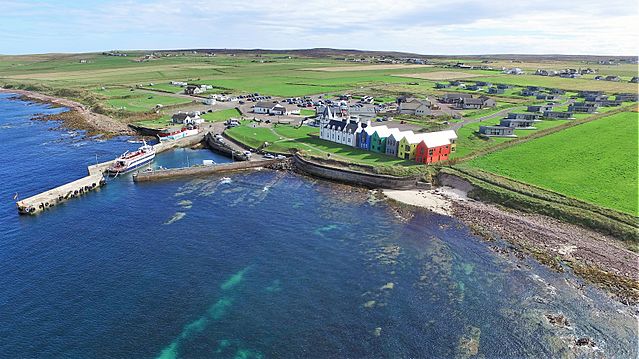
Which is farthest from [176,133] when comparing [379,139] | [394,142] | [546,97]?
[546,97]

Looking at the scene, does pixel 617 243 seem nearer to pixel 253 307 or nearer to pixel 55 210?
pixel 253 307

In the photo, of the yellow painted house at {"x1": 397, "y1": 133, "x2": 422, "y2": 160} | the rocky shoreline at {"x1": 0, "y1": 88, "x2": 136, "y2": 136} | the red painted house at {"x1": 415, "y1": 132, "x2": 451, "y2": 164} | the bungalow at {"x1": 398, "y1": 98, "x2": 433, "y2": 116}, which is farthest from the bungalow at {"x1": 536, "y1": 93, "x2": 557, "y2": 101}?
the rocky shoreline at {"x1": 0, "y1": 88, "x2": 136, "y2": 136}

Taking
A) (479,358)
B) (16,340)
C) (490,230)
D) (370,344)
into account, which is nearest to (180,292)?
(16,340)

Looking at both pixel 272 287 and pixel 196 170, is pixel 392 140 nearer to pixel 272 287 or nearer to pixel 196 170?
pixel 196 170

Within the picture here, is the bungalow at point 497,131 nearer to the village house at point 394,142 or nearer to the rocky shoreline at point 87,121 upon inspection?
the village house at point 394,142

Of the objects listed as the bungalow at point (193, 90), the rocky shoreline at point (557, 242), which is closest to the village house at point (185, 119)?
the bungalow at point (193, 90)
